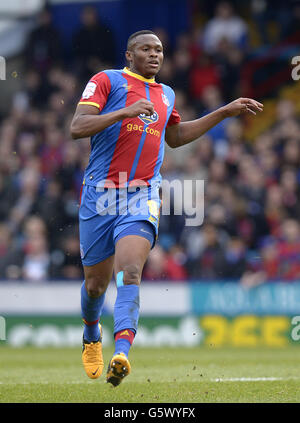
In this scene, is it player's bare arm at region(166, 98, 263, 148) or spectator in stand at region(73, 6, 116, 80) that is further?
spectator in stand at region(73, 6, 116, 80)

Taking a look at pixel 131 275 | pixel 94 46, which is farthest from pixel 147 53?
pixel 94 46

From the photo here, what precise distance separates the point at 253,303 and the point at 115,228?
7.12 meters

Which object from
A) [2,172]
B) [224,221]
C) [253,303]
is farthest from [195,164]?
[2,172]

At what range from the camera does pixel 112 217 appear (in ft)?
23.1

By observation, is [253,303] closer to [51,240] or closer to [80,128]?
[51,240]

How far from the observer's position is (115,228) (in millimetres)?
6973

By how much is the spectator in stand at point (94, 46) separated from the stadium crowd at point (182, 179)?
0.02 meters

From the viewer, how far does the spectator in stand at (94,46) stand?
16281 millimetres

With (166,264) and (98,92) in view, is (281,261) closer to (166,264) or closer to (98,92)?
(166,264)

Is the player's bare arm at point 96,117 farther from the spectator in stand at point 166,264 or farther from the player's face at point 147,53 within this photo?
the spectator in stand at point 166,264

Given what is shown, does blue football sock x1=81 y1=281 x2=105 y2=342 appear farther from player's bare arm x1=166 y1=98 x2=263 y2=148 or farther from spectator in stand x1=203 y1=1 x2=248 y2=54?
spectator in stand x1=203 y1=1 x2=248 y2=54

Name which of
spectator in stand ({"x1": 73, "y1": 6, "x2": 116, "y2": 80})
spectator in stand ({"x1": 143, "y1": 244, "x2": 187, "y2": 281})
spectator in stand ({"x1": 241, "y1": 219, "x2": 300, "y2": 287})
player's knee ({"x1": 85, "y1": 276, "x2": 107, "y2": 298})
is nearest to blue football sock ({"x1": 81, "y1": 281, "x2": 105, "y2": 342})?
player's knee ({"x1": 85, "y1": 276, "x2": 107, "y2": 298})

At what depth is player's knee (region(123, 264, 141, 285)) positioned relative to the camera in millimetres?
6527

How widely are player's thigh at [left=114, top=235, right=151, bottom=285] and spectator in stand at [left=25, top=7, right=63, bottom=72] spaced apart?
11.4m
